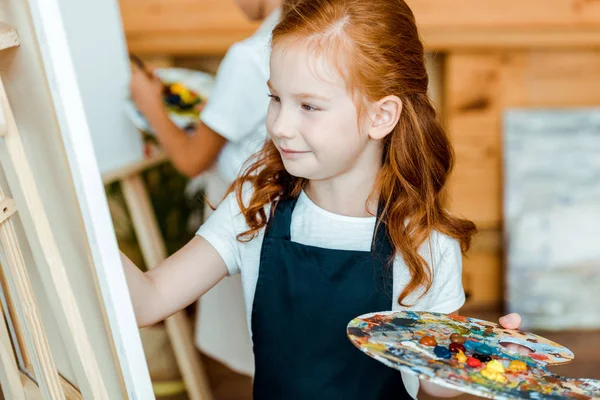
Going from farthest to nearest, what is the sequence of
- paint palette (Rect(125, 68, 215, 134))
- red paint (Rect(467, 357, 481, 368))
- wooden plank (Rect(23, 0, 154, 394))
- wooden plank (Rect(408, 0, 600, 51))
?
1. wooden plank (Rect(408, 0, 600, 51))
2. paint palette (Rect(125, 68, 215, 134))
3. red paint (Rect(467, 357, 481, 368))
4. wooden plank (Rect(23, 0, 154, 394))

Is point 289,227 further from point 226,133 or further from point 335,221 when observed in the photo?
point 226,133

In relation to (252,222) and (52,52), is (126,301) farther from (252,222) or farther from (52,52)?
(252,222)

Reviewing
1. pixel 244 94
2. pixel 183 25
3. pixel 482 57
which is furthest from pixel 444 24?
pixel 244 94

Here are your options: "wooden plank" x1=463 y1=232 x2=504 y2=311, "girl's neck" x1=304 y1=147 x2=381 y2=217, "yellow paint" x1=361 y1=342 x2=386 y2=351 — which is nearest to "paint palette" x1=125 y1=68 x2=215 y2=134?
"girl's neck" x1=304 y1=147 x2=381 y2=217

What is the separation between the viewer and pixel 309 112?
103 centimetres

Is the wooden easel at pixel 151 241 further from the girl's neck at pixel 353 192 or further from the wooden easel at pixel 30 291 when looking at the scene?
the wooden easel at pixel 30 291

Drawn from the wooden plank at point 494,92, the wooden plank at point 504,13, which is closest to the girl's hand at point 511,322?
the wooden plank at point 494,92

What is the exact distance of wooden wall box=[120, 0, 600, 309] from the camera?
249cm

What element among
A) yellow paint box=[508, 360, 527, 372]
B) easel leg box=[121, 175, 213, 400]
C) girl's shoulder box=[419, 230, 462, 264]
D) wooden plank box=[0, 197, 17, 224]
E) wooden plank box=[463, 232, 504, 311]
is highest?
wooden plank box=[0, 197, 17, 224]

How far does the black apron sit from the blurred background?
1358 mm

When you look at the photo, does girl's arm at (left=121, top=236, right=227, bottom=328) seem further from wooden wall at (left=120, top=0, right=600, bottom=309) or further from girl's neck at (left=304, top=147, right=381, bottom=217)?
wooden wall at (left=120, top=0, right=600, bottom=309)

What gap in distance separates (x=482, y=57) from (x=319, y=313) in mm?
1708

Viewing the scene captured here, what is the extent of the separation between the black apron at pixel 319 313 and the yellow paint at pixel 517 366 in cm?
31

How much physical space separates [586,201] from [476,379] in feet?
6.80
